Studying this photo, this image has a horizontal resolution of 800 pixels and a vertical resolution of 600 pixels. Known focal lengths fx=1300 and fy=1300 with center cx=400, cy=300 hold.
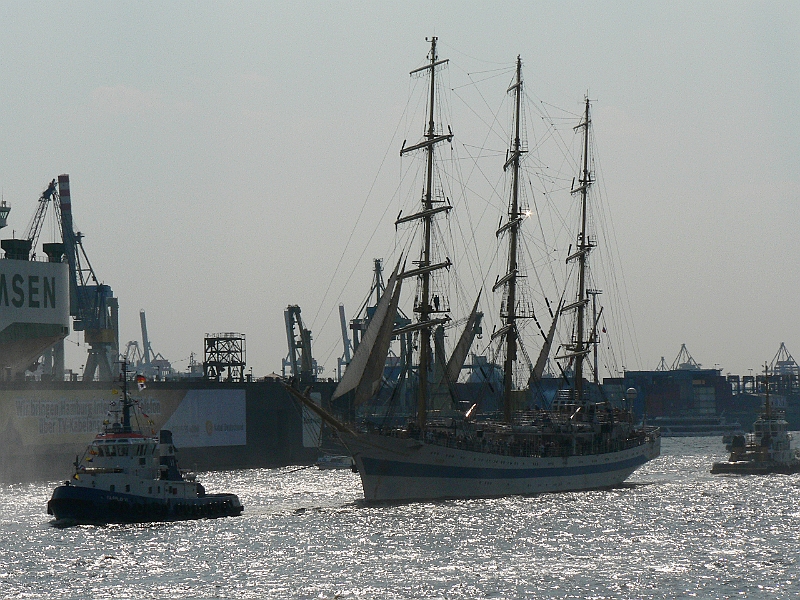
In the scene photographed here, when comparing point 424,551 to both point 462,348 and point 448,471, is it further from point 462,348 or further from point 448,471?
point 462,348

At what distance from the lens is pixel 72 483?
71.7 m

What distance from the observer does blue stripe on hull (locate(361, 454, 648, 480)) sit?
8469cm

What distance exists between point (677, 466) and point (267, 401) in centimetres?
4740

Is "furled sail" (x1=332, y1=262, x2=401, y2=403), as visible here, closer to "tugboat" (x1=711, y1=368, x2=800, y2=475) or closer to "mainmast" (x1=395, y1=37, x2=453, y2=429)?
"mainmast" (x1=395, y1=37, x2=453, y2=429)

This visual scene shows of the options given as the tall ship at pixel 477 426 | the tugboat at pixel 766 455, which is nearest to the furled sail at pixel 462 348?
the tall ship at pixel 477 426

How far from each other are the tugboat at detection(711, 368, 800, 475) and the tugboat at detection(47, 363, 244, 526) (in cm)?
6772

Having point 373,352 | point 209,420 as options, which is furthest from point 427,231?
point 209,420

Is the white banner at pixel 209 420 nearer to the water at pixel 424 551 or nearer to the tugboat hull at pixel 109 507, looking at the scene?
the water at pixel 424 551

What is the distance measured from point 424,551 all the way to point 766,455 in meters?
76.4

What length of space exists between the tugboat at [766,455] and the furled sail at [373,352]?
5265 cm

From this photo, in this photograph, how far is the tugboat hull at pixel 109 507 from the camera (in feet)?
230

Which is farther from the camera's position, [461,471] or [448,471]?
[461,471]

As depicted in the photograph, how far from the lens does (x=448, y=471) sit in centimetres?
8838

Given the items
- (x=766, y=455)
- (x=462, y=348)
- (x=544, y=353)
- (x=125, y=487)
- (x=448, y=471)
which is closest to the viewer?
(x=125, y=487)
